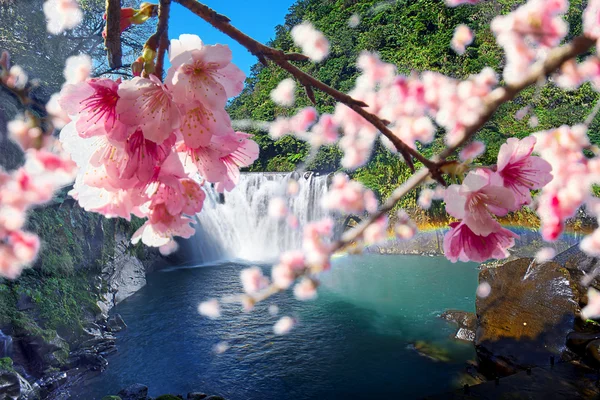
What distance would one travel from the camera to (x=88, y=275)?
14.5ft

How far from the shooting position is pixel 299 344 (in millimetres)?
3795

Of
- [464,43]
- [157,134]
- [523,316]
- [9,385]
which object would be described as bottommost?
[9,385]

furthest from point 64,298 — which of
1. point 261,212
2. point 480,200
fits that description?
point 261,212

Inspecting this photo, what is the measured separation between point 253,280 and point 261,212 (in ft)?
9.53

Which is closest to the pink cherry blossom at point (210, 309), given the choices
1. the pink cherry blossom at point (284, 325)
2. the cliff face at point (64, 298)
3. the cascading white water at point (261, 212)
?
the pink cherry blossom at point (284, 325)

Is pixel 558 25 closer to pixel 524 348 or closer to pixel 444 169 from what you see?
pixel 444 169

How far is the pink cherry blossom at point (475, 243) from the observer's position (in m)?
0.48

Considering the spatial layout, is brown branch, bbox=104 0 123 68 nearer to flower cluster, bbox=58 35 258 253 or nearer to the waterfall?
flower cluster, bbox=58 35 258 253

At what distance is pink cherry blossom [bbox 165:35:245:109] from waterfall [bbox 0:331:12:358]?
3.54 meters

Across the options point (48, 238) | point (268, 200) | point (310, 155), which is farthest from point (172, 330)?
point (310, 155)

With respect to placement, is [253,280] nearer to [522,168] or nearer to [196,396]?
[196,396]

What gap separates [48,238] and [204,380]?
2.28 m

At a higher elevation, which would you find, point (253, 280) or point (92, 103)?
point (92, 103)

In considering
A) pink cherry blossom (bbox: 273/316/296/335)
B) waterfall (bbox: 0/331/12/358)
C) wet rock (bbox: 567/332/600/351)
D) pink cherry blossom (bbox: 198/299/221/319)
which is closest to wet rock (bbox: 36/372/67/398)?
waterfall (bbox: 0/331/12/358)
